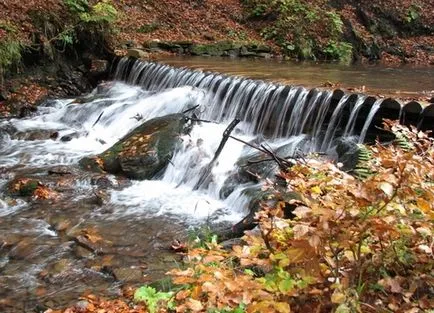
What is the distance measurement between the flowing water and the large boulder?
0.18 meters

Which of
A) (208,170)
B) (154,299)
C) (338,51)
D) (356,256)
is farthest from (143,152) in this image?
(338,51)

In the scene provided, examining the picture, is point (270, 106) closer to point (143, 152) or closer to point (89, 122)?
point (143, 152)

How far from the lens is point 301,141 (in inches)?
315

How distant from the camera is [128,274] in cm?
497

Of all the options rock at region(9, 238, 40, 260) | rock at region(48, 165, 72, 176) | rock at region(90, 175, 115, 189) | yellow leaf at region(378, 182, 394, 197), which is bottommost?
rock at region(9, 238, 40, 260)

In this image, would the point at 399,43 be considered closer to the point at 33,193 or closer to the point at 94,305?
the point at 33,193

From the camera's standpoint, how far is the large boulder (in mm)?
8040

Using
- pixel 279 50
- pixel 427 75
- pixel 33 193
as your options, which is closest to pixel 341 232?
pixel 33 193

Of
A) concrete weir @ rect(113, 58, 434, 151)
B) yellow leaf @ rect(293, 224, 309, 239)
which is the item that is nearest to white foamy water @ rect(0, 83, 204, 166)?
concrete weir @ rect(113, 58, 434, 151)

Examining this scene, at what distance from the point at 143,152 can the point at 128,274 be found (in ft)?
11.4

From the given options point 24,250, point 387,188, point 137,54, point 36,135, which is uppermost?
point 137,54

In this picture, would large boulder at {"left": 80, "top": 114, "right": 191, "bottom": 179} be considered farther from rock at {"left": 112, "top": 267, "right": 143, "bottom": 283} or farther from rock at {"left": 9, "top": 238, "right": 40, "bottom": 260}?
rock at {"left": 112, "top": 267, "right": 143, "bottom": 283}

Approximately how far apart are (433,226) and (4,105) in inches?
414

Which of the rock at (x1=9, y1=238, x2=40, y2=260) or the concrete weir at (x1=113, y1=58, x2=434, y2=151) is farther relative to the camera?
the concrete weir at (x1=113, y1=58, x2=434, y2=151)
